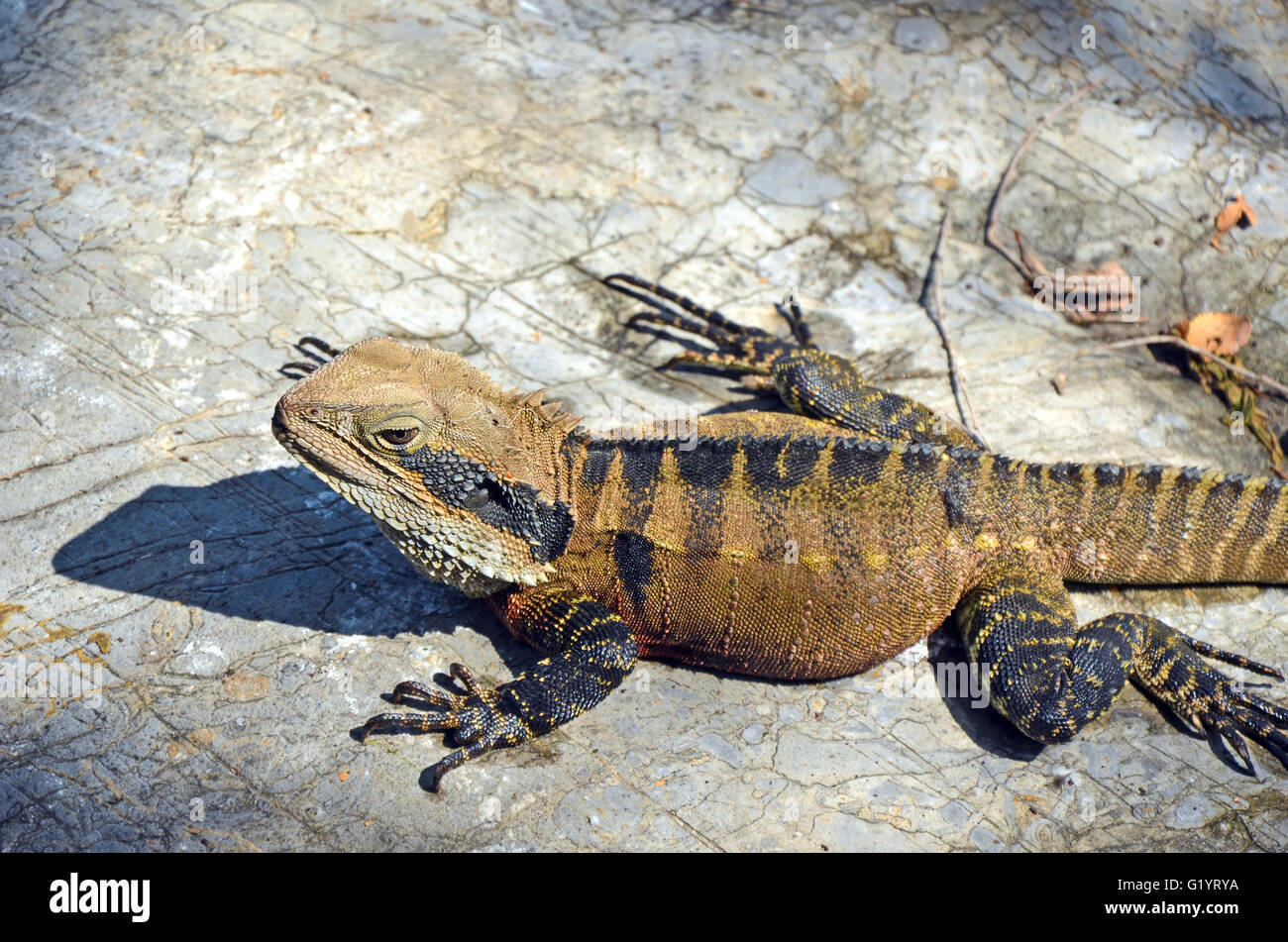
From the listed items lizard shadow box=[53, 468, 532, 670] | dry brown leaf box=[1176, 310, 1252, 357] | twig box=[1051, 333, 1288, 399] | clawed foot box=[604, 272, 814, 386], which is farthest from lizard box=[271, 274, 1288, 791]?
dry brown leaf box=[1176, 310, 1252, 357]

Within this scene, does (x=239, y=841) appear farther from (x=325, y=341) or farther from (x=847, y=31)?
(x=847, y=31)

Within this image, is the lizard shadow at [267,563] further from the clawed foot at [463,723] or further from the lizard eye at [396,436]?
the lizard eye at [396,436]

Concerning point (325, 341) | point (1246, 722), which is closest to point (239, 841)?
point (325, 341)

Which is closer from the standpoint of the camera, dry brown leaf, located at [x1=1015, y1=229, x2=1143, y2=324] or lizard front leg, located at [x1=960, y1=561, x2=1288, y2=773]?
lizard front leg, located at [x1=960, y1=561, x2=1288, y2=773]

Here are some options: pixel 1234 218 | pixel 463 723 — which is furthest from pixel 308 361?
pixel 1234 218

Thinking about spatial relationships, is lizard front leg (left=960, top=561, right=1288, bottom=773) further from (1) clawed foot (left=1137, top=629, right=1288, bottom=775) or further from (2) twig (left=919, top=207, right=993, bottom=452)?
(2) twig (left=919, top=207, right=993, bottom=452)

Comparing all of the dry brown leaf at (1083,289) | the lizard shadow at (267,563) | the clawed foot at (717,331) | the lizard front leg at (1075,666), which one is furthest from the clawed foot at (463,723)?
the dry brown leaf at (1083,289)
